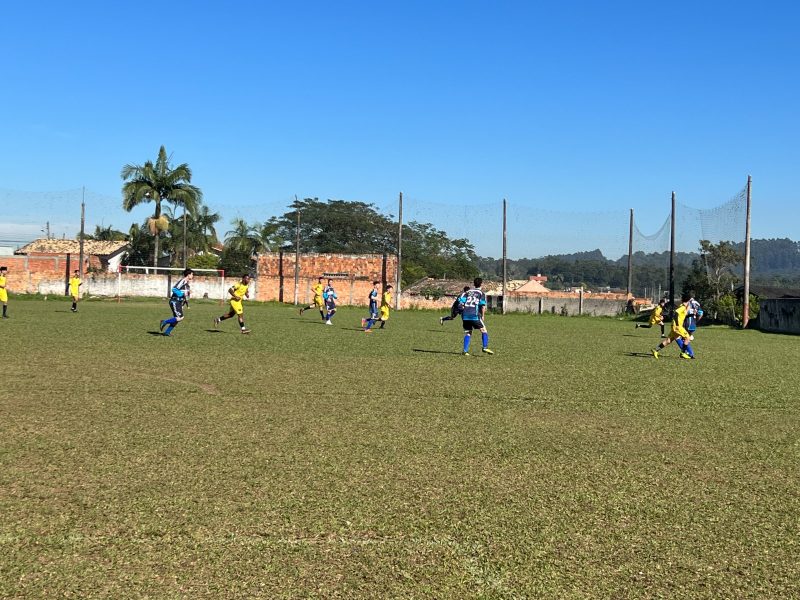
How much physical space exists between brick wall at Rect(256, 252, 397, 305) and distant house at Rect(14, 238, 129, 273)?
13.3 meters

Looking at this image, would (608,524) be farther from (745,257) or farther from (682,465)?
(745,257)

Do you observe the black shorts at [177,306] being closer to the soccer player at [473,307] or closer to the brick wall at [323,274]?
the soccer player at [473,307]

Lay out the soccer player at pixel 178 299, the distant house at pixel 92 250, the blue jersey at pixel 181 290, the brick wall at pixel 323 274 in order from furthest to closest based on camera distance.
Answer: the distant house at pixel 92 250 < the brick wall at pixel 323 274 < the blue jersey at pixel 181 290 < the soccer player at pixel 178 299

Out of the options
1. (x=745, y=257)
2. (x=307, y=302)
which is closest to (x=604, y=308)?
(x=745, y=257)

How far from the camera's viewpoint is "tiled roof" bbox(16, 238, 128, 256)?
238 ft

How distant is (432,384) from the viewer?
1204cm

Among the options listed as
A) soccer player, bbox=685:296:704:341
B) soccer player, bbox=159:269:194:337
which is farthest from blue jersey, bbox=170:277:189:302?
soccer player, bbox=685:296:704:341

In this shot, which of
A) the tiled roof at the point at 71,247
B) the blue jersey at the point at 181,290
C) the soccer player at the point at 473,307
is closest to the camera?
the soccer player at the point at 473,307

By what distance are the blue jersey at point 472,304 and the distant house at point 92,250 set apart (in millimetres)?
52388

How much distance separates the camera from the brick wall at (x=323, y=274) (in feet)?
190

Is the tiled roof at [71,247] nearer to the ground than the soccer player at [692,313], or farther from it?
farther from it

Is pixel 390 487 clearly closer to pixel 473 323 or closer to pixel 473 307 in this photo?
pixel 473 307

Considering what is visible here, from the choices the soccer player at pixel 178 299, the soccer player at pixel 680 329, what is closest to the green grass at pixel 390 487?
the soccer player at pixel 680 329

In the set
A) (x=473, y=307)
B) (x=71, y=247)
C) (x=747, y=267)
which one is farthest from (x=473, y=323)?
(x=71, y=247)
